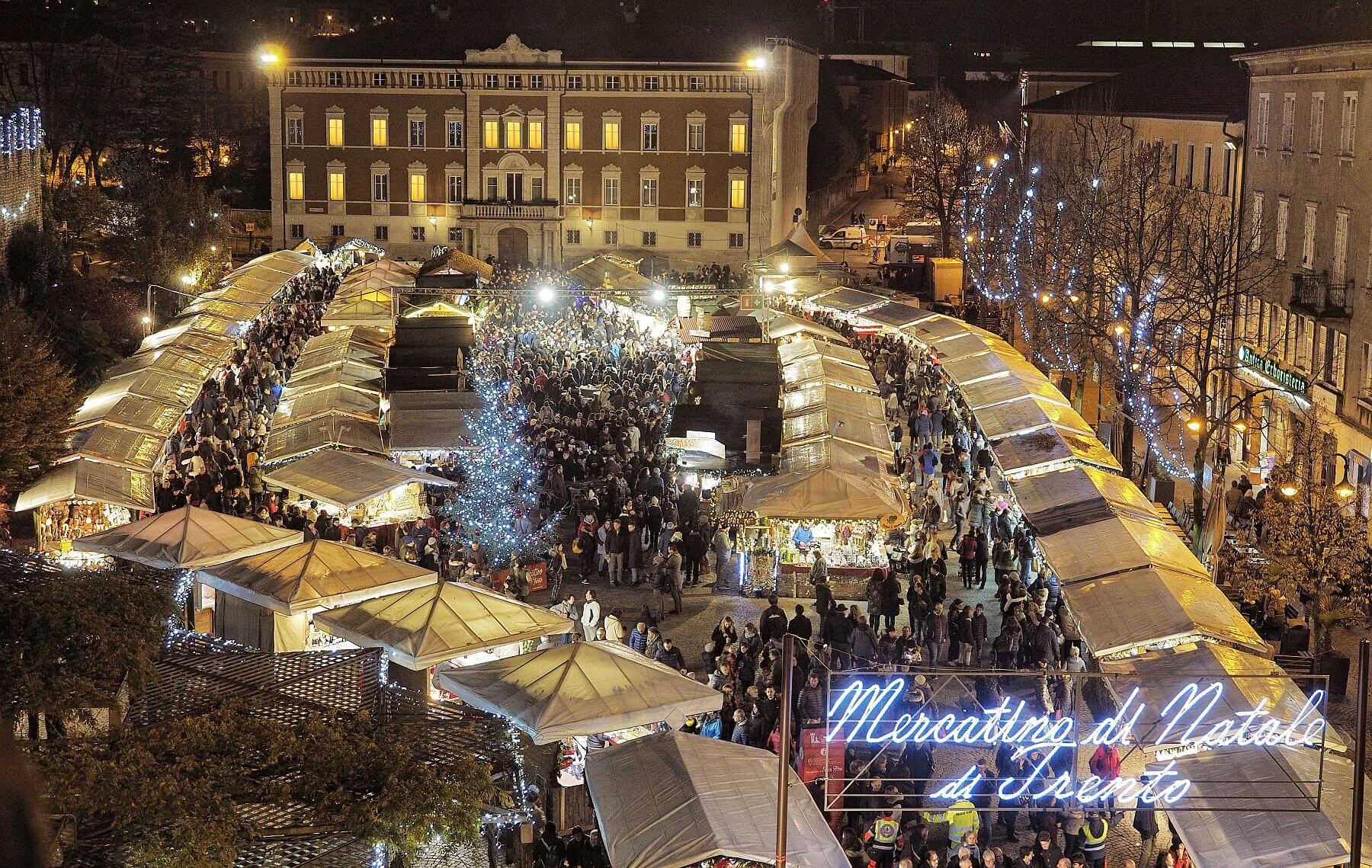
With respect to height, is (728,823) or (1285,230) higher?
(1285,230)

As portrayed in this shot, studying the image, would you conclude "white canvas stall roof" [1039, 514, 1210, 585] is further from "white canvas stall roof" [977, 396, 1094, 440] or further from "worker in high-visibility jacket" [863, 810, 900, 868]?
"worker in high-visibility jacket" [863, 810, 900, 868]

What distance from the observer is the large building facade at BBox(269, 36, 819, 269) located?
5812cm

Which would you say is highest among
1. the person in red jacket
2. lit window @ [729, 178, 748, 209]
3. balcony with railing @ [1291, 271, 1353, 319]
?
lit window @ [729, 178, 748, 209]

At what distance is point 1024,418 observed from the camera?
24.6m

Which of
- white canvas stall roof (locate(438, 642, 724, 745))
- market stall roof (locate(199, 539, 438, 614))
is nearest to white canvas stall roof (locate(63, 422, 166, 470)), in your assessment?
market stall roof (locate(199, 539, 438, 614))

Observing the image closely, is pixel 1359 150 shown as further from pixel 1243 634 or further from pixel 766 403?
pixel 1243 634

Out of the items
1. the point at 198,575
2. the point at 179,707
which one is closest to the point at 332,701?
the point at 179,707

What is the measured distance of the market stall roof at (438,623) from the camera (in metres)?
14.3

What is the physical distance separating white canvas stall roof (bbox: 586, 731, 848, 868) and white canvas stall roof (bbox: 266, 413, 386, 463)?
1183 centimetres

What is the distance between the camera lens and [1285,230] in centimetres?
2912

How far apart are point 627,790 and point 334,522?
10.6 meters

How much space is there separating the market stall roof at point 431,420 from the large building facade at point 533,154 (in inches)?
1321

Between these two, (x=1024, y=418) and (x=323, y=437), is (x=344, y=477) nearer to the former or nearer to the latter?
(x=323, y=437)

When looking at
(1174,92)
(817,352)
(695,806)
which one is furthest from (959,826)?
(1174,92)
